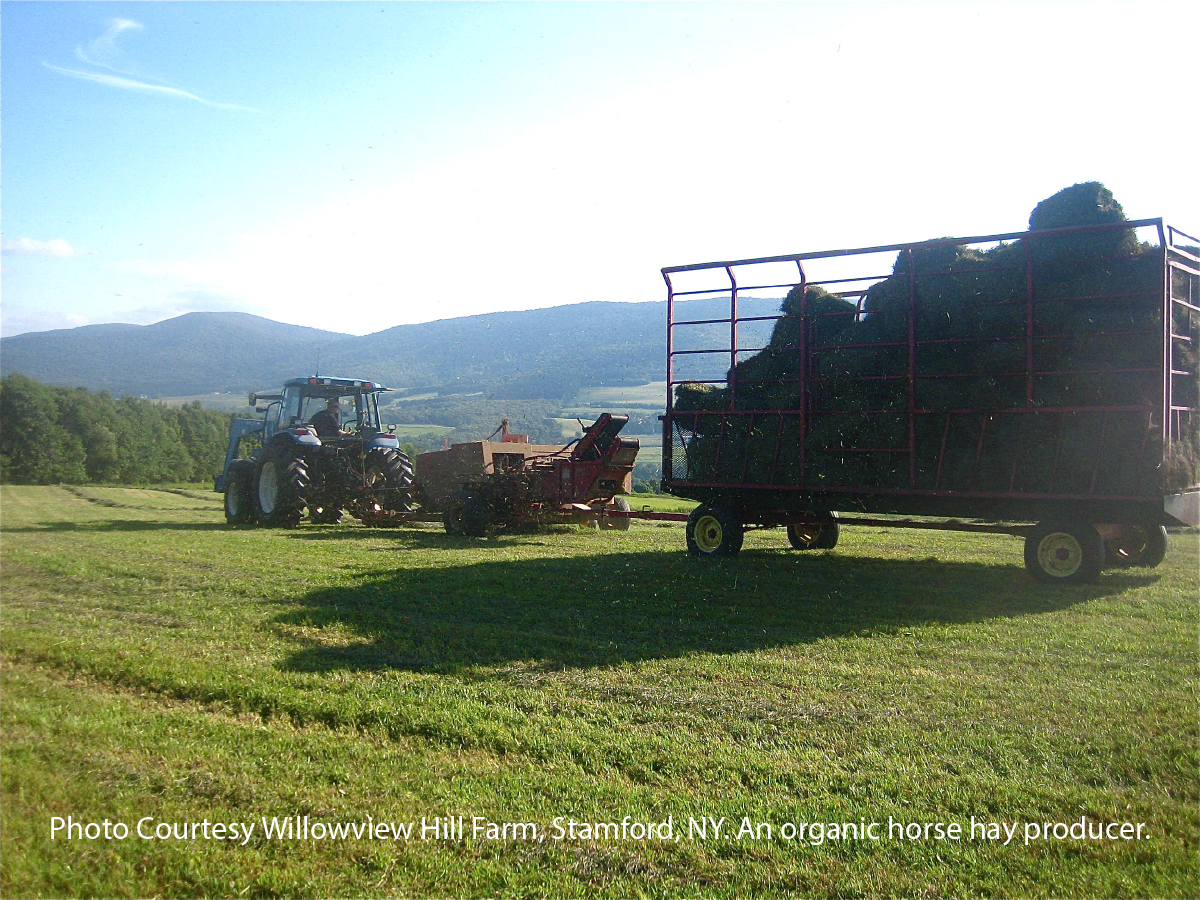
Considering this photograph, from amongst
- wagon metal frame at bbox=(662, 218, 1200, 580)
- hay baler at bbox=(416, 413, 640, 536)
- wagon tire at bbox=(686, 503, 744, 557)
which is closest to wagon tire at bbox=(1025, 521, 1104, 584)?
wagon metal frame at bbox=(662, 218, 1200, 580)

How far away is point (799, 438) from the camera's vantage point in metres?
10.4

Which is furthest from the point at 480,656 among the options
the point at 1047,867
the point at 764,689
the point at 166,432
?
the point at 166,432

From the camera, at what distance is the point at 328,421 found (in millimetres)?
17344

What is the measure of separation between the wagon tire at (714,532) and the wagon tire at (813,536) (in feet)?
4.88

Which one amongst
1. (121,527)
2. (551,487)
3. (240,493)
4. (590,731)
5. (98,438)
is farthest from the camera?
(98,438)

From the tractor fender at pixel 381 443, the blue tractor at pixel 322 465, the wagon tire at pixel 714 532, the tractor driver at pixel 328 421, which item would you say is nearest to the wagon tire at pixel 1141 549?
the wagon tire at pixel 714 532

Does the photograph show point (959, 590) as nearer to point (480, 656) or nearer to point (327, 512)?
point (480, 656)

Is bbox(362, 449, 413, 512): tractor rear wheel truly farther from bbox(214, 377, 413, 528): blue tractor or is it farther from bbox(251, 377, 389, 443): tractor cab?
bbox(251, 377, 389, 443): tractor cab

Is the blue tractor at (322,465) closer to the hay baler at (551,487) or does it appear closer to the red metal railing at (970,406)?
the hay baler at (551,487)

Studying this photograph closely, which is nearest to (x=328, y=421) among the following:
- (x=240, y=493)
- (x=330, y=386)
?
(x=330, y=386)

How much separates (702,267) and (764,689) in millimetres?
7118

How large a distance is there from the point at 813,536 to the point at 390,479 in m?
8.06

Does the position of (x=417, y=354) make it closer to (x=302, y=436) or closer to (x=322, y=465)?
(x=322, y=465)

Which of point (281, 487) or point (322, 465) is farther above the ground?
point (322, 465)
